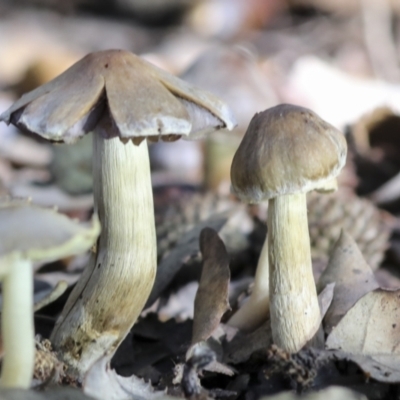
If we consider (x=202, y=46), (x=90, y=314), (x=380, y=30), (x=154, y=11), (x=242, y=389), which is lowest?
(x=242, y=389)

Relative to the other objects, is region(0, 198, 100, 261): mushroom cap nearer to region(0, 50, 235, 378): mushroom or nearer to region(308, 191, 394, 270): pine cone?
region(0, 50, 235, 378): mushroom

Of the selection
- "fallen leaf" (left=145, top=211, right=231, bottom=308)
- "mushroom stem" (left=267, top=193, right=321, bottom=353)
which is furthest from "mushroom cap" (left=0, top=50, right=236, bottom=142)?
"fallen leaf" (left=145, top=211, right=231, bottom=308)

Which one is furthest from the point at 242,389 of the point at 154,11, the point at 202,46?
the point at 154,11

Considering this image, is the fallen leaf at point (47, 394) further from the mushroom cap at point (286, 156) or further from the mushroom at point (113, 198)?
the mushroom cap at point (286, 156)

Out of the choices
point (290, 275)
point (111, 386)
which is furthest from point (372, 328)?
point (111, 386)

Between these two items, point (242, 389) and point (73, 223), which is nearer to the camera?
point (73, 223)

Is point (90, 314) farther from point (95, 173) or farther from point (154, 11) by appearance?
point (154, 11)
